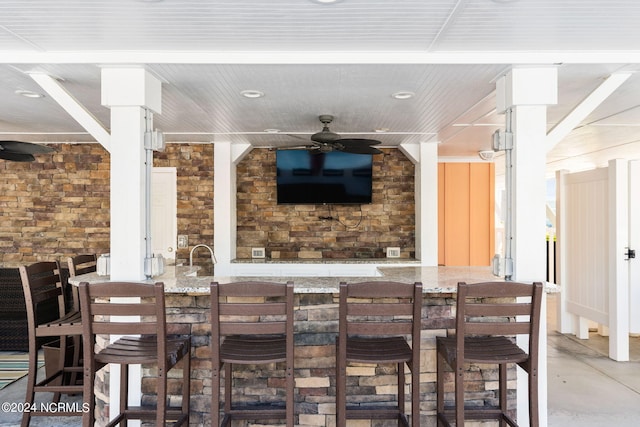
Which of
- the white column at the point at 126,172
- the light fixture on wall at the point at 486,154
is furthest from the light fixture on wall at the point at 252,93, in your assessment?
the light fixture on wall at the point at 486,154

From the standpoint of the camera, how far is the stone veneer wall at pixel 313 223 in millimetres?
6164

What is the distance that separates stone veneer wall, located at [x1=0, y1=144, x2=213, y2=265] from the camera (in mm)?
5754

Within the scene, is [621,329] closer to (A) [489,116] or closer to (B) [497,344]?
(A) [489,116]

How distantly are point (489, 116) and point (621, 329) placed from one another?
268 centimetres

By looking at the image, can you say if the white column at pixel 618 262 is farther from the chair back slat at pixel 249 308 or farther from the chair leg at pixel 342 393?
the chair back slat at pixel 249 308

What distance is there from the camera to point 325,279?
3053 millimetres

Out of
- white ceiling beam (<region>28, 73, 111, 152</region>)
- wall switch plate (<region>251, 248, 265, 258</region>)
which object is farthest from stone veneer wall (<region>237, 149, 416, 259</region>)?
white ceiling beam (<region>28, 73, 111, 152</region>)

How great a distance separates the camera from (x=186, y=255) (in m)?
5.77

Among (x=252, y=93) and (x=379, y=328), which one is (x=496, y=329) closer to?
(x=379, y=328)

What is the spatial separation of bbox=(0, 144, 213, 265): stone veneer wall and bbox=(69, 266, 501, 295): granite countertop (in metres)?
2.19

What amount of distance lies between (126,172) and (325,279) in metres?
1.53

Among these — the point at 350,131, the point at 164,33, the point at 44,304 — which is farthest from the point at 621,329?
the point at 44,304

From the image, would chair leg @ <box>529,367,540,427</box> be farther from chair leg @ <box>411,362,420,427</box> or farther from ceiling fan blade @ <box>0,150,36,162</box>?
ceiling fan blade @ <box>0,150,36,162</box>

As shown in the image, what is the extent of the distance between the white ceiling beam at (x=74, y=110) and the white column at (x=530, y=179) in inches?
108
